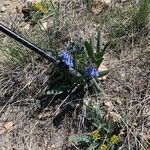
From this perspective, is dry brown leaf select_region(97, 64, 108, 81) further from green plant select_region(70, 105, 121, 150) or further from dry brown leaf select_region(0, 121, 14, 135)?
dry brown leaf select_region(0, 121, 14, 135)

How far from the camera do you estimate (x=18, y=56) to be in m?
2.42

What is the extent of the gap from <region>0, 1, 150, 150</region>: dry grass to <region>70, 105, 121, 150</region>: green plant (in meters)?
0.05

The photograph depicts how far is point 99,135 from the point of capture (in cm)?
208

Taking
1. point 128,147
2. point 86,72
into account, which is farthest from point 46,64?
point 128,147

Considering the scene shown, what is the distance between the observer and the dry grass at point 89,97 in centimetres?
215

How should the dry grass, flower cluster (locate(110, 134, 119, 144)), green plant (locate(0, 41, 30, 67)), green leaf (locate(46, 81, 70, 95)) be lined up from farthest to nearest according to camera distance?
green plant (locate(0, 41, 30, 67)), green leaf (locate(46, 81, 70, 95)), the dry grass, flower cluster (locate(110, 134, 119, 144))

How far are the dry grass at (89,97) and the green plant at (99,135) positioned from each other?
5cm

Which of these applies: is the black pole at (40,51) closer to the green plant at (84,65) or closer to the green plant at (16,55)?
the green plant at (84,65)

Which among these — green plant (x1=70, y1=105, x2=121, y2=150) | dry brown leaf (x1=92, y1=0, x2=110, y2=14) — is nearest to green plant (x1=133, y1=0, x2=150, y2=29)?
dry brown leaf (x1=92, y1=0, x2=110, y2=14)

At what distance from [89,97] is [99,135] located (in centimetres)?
24

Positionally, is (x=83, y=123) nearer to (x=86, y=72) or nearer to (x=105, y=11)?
(x=86, y=72)

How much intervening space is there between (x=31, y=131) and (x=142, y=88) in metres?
0.60

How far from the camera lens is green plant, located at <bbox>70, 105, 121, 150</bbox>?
2064 mm

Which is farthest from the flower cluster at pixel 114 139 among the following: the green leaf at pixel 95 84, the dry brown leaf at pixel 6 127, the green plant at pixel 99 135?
the dry brown leaf at pixel 6 127
